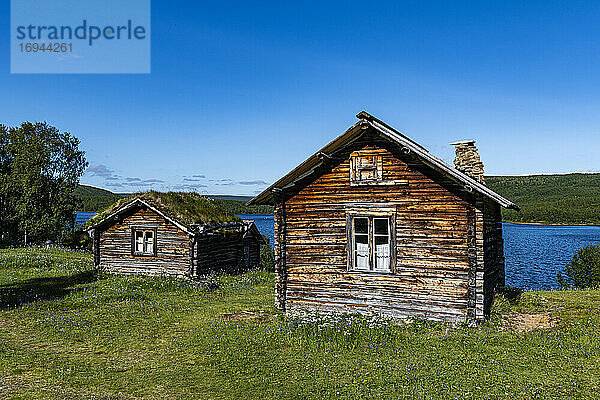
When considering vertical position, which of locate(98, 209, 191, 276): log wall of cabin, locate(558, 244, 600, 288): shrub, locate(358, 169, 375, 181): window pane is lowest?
locate(558, 244, 600, 288): shrub

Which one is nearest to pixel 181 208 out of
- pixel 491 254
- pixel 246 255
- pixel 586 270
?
pixel 246 255

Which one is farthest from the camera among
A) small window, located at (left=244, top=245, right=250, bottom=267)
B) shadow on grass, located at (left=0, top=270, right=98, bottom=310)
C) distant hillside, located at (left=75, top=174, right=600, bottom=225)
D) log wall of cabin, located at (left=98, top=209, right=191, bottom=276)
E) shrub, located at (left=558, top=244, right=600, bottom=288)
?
distant hillside, located at (left=75, top=174, right=600, bottom=225)

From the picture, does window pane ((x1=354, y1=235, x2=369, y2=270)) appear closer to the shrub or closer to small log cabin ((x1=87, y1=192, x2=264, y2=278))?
small log cabin ((x1=87, y1=192, x2=264, y2=278))

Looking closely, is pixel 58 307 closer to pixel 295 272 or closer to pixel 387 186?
pixel 295 272

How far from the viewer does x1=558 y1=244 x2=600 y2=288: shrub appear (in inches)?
1112

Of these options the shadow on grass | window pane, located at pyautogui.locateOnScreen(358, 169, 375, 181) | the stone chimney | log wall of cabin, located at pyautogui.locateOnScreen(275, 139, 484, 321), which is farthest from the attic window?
the shadow on grass

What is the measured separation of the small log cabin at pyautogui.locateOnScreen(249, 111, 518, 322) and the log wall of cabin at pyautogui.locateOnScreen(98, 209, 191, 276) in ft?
34.7

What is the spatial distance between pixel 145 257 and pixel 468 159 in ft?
63.4

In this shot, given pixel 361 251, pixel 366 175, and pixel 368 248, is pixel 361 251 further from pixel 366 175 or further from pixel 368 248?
pixel 366 175

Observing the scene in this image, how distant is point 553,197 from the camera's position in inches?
6152

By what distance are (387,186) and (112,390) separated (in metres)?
9.98

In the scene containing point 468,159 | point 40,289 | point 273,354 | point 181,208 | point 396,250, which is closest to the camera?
point 273,354

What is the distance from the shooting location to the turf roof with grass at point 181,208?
25000mm

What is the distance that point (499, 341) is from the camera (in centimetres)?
1181
